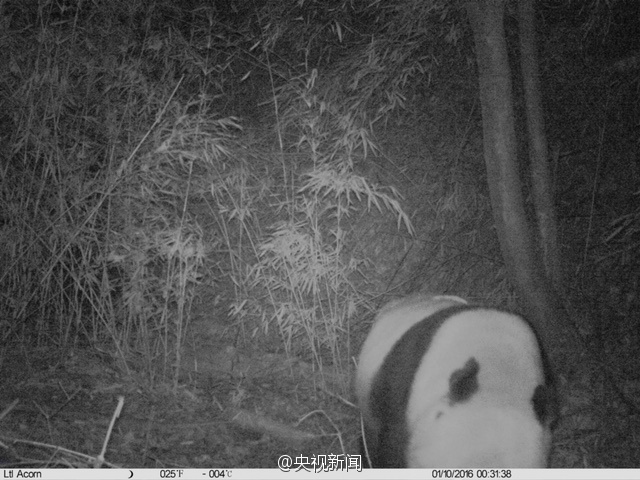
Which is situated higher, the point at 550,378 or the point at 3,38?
the point at 3,38

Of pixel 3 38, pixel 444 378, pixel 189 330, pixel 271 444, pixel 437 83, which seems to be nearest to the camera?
pixel 444 378

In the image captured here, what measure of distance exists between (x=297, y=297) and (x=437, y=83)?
4.68ft

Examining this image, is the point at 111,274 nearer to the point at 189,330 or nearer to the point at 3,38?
the point at 189,330

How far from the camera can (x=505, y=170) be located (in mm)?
2752

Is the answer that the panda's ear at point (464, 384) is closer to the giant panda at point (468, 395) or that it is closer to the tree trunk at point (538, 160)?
the giant panda at point (468, 395)

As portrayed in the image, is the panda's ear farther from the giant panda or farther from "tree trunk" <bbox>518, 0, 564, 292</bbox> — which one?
"tree trunk" <bbox>518, 0, 564, 292</bbox>

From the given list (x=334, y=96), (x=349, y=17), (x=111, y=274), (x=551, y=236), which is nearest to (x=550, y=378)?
(x=551, y=236)

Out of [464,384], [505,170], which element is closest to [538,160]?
[505,170]

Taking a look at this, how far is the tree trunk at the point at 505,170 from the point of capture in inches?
106

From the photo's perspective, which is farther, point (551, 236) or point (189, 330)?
point (189, 330)

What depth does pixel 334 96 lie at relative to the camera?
3.07m

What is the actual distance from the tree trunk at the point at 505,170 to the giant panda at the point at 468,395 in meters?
0.93

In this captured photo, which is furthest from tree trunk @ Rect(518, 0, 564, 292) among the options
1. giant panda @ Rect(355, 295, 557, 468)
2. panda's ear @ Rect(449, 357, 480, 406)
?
panda's ear @ Rect(449, 357, 480, 406)

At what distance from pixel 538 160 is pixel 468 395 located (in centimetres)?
160
